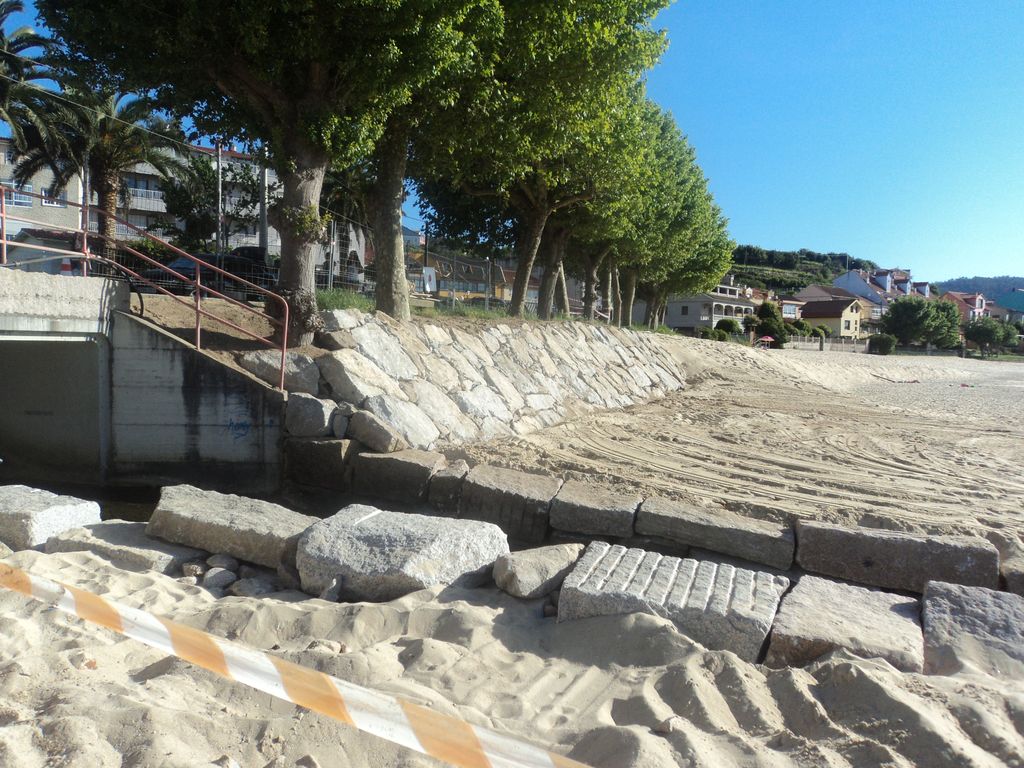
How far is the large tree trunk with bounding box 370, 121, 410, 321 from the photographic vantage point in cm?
1107

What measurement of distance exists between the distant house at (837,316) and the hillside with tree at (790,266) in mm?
34945

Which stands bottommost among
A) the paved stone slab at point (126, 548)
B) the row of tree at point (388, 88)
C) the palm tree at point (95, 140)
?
the paved stone slab at point (126, 548)

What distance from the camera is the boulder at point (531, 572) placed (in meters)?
4.34

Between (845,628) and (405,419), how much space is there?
5781mm

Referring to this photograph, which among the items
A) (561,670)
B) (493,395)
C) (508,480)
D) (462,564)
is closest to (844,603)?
(561,670)

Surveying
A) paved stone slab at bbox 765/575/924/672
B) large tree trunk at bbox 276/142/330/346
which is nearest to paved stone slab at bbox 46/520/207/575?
paved stone slab at bbox 765/575/924/672

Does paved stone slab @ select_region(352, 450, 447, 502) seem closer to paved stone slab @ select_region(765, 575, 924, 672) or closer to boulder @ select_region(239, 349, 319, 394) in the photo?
boulder @ select_region(239, 349, 319, 394)

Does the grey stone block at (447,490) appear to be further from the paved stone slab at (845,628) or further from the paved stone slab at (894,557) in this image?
the paved stone slab at (845,628)

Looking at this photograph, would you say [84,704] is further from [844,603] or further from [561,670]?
[844,603]

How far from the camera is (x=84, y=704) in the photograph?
2764 mm

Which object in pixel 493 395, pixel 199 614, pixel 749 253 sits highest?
pixel 749 253

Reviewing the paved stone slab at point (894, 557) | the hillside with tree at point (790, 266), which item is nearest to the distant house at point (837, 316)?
the hillside with tree at point (790, 266)

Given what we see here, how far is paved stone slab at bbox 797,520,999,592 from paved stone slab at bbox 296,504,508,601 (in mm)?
2329

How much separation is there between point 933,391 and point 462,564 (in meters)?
21.1
